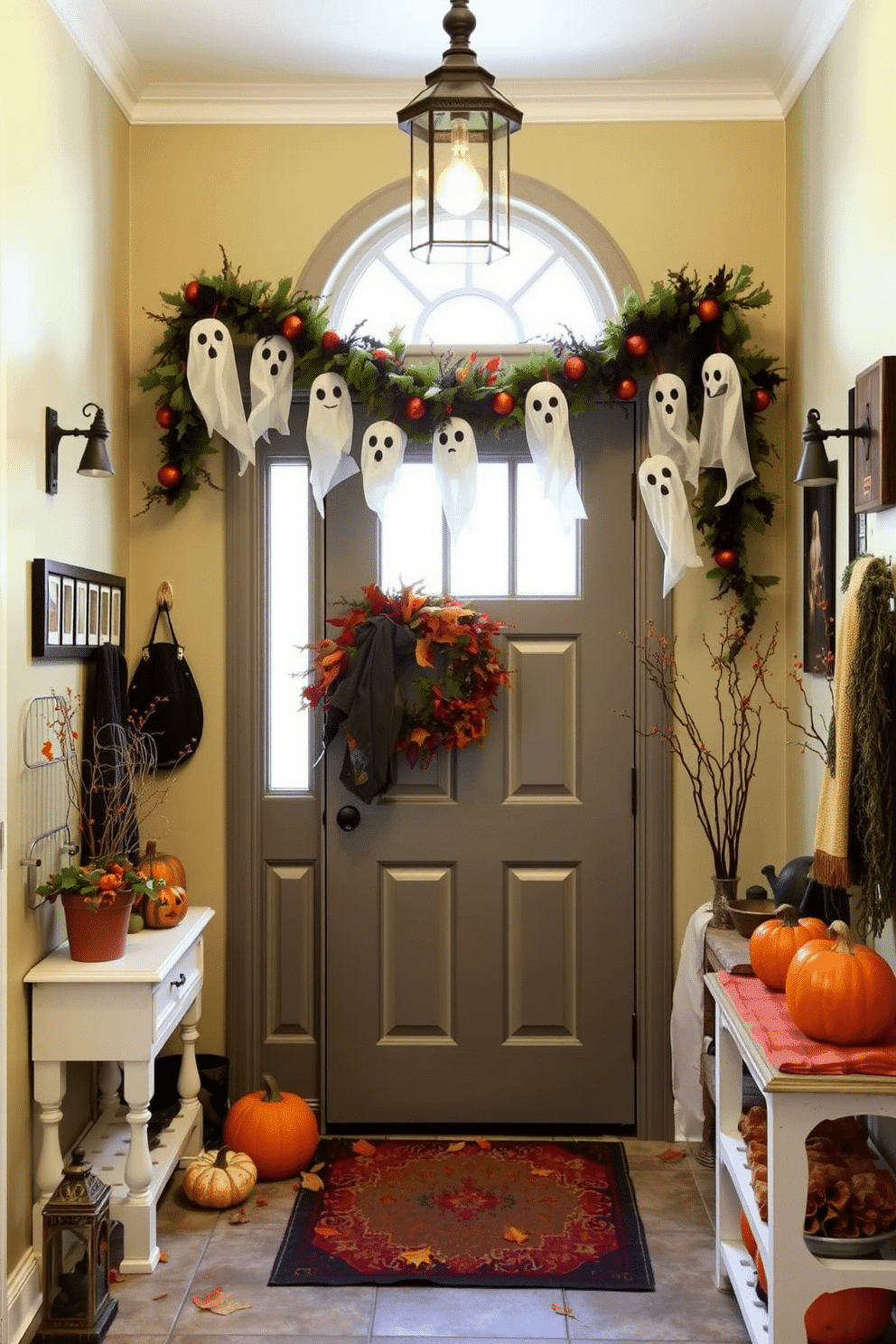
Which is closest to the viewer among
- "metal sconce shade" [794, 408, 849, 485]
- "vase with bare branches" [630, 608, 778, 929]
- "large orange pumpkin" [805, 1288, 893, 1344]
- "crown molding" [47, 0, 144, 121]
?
"large orange pumpkin" [805, 1288, 893, 1344]

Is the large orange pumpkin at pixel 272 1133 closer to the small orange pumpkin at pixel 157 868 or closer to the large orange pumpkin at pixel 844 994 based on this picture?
the small orange pumpkin at pixel 157 868

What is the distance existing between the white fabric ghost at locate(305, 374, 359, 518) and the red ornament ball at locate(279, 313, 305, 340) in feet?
0.44

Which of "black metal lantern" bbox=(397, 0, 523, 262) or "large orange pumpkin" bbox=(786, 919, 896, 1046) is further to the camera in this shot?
"black metal lantern" bbox=(397, 0, 523, 262)

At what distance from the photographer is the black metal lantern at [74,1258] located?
2633 millimetres

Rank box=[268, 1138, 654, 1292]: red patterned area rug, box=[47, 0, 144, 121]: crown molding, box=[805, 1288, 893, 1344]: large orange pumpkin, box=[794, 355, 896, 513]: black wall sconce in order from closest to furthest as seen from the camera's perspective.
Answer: box=[805, 1288, 893, 1344]: large orange pumpkin < box=[794, 355, 896, 513]: black wall sconce < box=[268, 1138, 654, 1292]: red patterned area rug < box=[47, 0, 144, 121]: crown molding

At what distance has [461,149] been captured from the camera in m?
2.44

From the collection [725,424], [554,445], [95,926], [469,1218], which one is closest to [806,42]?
[725,424]

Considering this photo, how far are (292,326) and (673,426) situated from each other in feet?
3.64

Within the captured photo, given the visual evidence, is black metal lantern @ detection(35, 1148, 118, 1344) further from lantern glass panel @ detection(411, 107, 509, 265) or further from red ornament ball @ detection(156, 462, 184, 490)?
lantern glass panel @ detection(411, 107, 509, 265)

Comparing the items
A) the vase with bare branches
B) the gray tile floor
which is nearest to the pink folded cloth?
the gray tile floor

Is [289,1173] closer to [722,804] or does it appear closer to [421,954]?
[421,954]

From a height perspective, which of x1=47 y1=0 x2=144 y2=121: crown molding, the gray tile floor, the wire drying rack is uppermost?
x1=47 y1=0 x2=144 y2=121: crown molding

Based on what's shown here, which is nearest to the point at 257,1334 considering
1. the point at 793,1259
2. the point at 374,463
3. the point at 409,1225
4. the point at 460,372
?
the point at 409,1225

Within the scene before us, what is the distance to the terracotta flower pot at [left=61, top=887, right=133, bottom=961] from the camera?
285 cm
